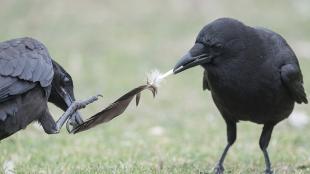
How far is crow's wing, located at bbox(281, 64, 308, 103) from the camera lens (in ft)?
18.7

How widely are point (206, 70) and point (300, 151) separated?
2.64m

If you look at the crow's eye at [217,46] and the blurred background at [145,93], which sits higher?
the crow's eye at [217,46]

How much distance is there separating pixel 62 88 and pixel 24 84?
717 mm

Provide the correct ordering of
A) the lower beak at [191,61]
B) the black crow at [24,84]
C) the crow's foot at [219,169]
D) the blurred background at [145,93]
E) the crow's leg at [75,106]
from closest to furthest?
the black crow at [24,84], the lower beak at [191,61], the crow's leg at [75,106], the crow's foot at [219,169], the blurred background at [145,93]

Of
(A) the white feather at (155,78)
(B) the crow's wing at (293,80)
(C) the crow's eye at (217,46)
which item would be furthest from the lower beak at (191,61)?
(B) the crow's wing at (293,80)

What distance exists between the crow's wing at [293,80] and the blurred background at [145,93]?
785 mm

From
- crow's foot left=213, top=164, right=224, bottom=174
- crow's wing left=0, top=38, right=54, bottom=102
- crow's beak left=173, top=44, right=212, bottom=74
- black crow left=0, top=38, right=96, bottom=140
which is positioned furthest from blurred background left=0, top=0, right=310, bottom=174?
crow's beak left=173, top=44, right=212, bottom=74

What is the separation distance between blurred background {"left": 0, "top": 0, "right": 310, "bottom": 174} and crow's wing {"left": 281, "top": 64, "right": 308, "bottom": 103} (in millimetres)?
785

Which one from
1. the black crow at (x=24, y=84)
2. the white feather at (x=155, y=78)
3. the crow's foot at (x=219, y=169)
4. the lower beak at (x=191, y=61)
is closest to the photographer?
the black crow at (x=24, y=84)

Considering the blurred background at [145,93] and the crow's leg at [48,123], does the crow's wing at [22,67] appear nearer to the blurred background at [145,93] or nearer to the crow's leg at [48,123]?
the crow's leg at [48,123]

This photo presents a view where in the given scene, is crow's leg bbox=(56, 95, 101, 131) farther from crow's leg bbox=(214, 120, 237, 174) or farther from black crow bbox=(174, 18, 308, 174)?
crow's leg bbox=(214, 120, 237, 174)

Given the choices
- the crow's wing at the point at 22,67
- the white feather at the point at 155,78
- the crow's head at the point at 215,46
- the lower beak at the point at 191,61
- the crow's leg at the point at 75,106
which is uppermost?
the crow's head at the point at 215,46

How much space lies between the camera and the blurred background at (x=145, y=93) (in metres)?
6.75

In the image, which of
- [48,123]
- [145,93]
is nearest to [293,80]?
[48,123]
